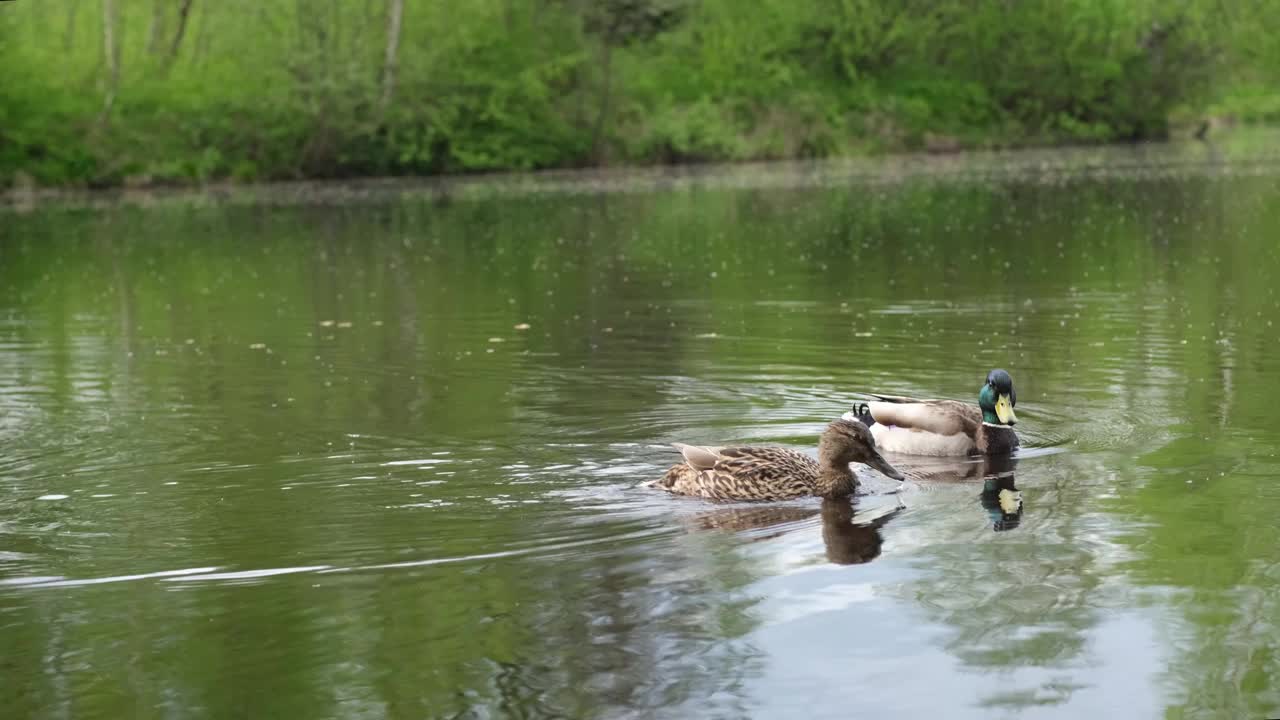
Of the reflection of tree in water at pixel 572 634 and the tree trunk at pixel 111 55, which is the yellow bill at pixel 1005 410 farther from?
the tree trunk at pixel 111 55

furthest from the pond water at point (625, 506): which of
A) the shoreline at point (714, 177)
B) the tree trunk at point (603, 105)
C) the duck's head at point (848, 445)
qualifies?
the tree trunk at point (603, 105)

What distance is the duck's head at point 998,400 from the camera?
1330 centimetres

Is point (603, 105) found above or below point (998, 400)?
above

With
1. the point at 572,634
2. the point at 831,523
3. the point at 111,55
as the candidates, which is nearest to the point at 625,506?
the point at 831,523

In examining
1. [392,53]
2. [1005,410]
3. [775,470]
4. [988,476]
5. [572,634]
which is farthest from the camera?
[392,53]

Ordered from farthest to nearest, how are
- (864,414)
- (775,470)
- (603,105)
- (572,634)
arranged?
1. (603,105)
2. (864,414)
3. (775,470)
4. (572,634)

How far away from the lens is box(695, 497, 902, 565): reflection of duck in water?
34.2ft

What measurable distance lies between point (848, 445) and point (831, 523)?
0.82 m

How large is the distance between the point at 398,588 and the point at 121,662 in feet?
5.33

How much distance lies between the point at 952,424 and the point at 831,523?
7.85 ft

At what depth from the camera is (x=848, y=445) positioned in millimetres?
11906

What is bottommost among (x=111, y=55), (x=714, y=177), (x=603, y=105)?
(x=714, y=177)

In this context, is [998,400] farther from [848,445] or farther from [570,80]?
[570,80]

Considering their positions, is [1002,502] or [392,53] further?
[392,53]
